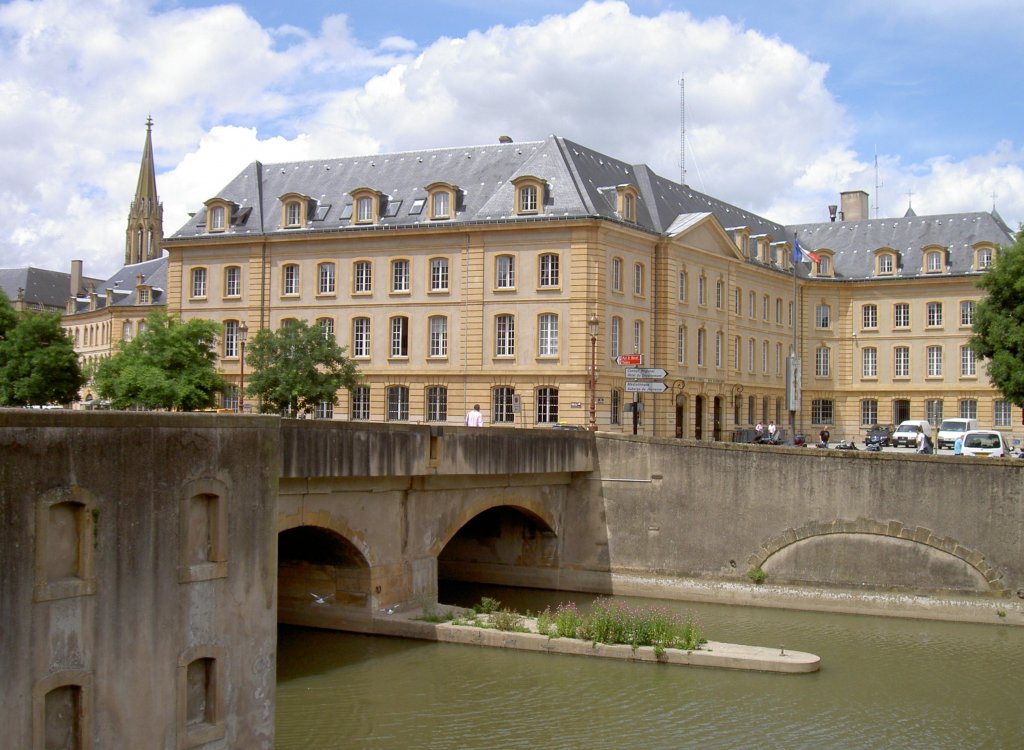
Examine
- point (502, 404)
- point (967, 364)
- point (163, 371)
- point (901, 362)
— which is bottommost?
point (502, 404)

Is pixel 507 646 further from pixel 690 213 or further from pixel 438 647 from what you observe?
pixel 690 213

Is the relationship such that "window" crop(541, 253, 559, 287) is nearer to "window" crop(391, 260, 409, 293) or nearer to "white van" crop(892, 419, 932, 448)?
"window" crop(391, 260, 409, 293)

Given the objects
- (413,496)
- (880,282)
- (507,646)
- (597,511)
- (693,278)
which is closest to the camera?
(507,646)

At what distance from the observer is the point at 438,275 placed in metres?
50.0

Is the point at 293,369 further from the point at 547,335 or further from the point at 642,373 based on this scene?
the point at 642,373

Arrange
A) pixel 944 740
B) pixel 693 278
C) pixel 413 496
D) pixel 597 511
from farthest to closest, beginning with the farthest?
pixel 693 278, pixel 597 511, pixel 413 496, pixel 944 740

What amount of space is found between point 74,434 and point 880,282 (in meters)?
58.6

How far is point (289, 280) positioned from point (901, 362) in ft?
112

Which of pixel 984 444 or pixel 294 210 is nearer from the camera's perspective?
pixel 984 444

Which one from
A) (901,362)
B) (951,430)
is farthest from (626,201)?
(901,362)

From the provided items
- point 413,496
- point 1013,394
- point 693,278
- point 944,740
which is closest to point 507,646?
point 413,496

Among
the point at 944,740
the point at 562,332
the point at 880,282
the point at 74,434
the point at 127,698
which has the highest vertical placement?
the point at 880,282

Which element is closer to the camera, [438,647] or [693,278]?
[438,647]

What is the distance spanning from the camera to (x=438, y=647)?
84.3ft
